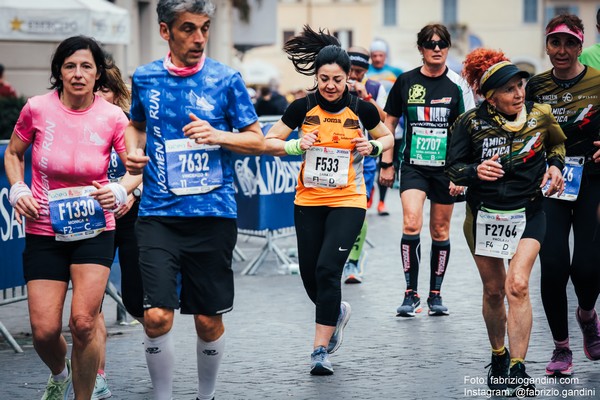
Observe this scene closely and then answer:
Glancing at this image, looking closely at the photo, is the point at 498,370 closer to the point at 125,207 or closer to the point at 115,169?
the point at 125,207

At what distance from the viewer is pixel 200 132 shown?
6309 mm

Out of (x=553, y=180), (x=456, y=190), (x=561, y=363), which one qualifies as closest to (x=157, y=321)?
(x=553, y=180)

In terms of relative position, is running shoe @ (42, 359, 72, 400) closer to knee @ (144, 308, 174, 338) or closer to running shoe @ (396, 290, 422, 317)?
knee @ (144, 308, 174, 338)

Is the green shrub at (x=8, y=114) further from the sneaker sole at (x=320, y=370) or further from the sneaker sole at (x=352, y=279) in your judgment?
the sneaker sole at (x=320, y=370)

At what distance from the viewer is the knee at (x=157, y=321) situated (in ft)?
21.1

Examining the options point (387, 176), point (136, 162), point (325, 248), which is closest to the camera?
point (136, 162)

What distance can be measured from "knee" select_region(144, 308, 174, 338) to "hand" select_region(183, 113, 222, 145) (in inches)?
33.1

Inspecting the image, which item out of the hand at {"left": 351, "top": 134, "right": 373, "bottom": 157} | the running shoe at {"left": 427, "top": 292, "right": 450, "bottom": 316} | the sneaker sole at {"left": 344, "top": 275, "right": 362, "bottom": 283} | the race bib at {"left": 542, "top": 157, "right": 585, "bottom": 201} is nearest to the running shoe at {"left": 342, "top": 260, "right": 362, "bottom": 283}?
the sneaker sole at {"left": 344, "top": 275, "right": 362, "bottom": 283}

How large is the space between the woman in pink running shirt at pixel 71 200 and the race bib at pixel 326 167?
194 cm

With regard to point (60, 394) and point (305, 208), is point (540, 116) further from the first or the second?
point (60, 394)

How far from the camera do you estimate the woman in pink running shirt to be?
262 inches

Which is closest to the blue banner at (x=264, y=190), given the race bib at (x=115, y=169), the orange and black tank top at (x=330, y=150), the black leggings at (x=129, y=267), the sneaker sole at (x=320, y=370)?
the orange and black tank top at (x=330, y=150)

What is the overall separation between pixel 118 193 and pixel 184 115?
0.54 metres

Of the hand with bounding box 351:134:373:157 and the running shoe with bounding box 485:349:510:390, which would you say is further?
the hand with bounding box 351:134:373:157
